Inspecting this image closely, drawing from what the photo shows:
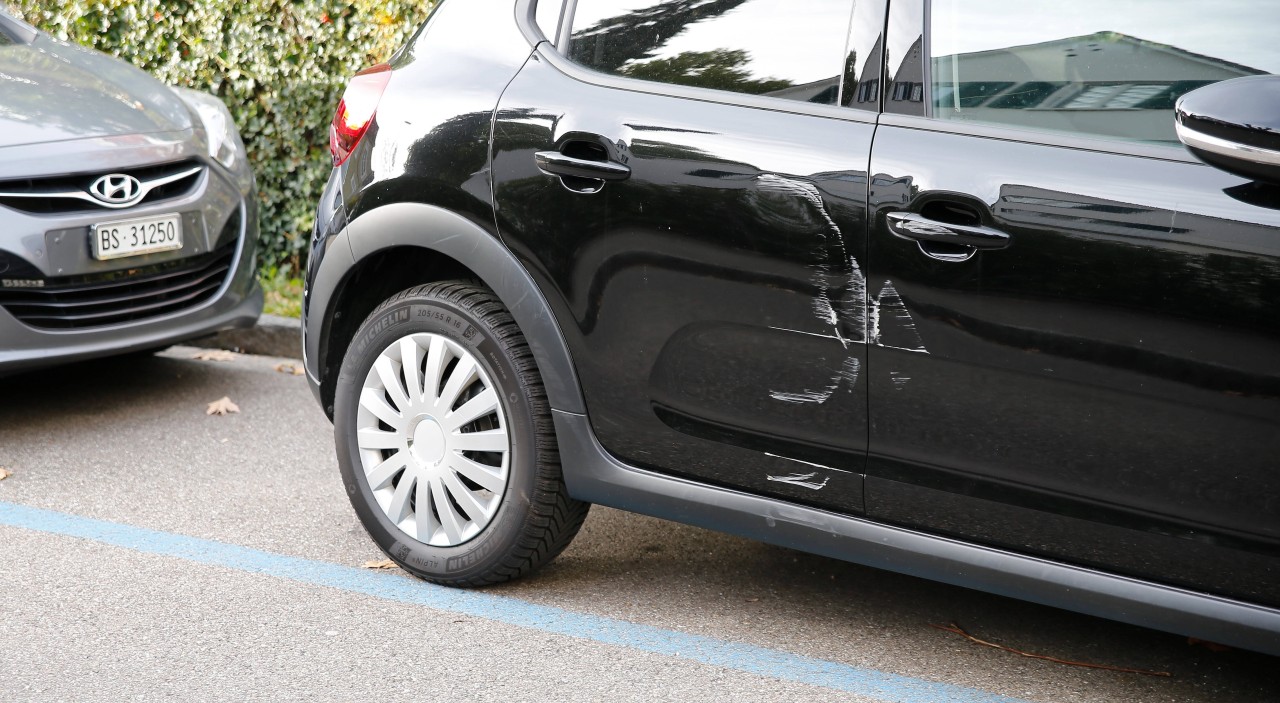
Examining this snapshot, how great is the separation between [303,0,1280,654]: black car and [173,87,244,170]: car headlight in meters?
1.73

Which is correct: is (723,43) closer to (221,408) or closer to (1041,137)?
(1041,137)

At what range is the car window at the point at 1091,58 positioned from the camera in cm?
246

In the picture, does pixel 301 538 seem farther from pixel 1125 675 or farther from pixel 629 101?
pixel 1125 675

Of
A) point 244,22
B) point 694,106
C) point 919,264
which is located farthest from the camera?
point 244,22

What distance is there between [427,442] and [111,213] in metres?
1.82

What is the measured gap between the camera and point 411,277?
3445 millimetres

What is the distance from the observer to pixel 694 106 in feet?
9.43

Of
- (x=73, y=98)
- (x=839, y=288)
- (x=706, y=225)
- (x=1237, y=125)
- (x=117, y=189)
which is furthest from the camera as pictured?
(x=73, y=98)

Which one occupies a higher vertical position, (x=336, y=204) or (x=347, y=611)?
(x=336, y=204)

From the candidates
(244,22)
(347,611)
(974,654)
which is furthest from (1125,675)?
(244,22)

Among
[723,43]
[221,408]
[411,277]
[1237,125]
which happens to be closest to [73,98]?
[221,408]

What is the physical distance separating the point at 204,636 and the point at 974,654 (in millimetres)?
1743

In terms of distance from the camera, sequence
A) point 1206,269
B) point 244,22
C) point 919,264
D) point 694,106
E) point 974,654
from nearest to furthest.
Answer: point 1206,269 < point 919,264 < point 694,106 < point 974,654 < point 244,22

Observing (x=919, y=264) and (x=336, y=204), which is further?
(x=336, y=204)
